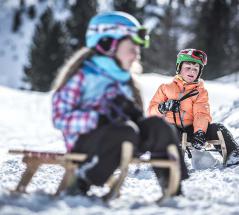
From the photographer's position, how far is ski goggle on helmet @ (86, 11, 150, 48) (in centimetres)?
330

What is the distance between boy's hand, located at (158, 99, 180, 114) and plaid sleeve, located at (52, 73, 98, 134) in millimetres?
2806

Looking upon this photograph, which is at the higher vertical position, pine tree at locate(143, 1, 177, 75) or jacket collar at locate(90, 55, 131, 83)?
pine tree at locate(143, 1, 177, 75)

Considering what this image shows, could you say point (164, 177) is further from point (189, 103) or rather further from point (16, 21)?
point (16, 21)

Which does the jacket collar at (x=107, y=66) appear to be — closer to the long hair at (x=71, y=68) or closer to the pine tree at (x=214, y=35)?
the long hair at (x=71, y=68)

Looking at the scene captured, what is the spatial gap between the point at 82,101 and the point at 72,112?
0.15 meters

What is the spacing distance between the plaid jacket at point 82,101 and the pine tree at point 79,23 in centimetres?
4124

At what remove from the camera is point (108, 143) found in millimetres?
3037

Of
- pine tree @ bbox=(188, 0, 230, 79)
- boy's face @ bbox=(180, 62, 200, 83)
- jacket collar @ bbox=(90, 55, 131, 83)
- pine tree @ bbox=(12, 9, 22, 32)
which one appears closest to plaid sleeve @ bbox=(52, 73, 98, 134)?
jacket collar @ bbox=(90, 55, 131, 83)

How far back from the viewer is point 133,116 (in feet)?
11.1

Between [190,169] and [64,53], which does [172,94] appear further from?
[64,53]

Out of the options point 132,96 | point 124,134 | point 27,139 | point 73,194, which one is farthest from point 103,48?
point 27,139

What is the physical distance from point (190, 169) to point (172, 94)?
3.56 feet

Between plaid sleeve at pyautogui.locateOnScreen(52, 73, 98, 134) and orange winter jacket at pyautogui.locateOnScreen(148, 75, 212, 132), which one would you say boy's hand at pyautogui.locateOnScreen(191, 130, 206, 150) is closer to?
orange winter jacket at pyautogui.locateOnScreen(148, 75, 212, 132)

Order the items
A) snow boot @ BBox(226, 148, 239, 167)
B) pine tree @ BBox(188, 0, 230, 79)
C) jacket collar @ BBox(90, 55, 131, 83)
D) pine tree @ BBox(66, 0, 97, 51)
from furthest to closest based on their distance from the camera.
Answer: pine tree @ BBox(188, 0, 230, 79) < pine tree @ BBox(66, 0, 97, 51) < snow boot @ BBox(226, 148, 239, 167) < jacket collar @ BBox(90, 55, 131, 83)
